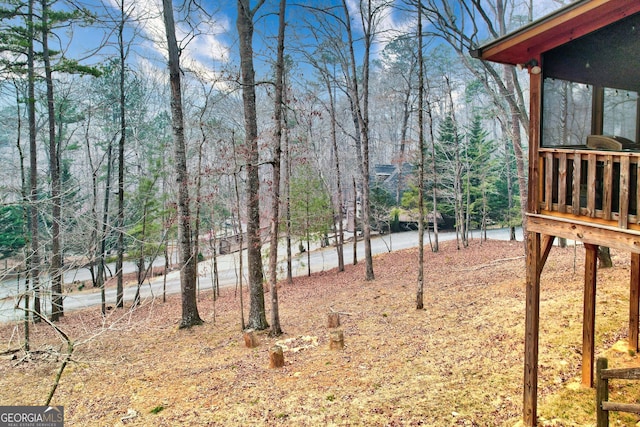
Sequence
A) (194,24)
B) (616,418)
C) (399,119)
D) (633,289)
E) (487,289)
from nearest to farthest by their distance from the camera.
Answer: (616,418) → (633,289) → (487,289) → (194,24) → (399,119)

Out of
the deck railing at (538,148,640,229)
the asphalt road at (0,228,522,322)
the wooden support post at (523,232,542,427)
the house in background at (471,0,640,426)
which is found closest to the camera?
the deck railing at (538,148,640,229)

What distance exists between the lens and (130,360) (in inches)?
308

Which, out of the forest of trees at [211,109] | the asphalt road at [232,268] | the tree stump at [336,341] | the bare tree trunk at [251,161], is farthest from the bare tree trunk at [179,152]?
the asphalt road at [232,268]

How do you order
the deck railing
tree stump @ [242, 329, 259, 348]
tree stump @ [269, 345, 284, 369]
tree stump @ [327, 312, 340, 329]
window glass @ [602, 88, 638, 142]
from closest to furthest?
the deck railing < window glass @ [602, 88, 638, 142] < tree stump @ [269, 345, 284, 369] < tree stump @ [242, 329, 259, 348] < tree stump @ [327, 312, 340, 329]

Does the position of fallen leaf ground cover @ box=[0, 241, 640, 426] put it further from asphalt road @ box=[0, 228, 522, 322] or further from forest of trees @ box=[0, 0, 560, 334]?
asphalt road @ box=[0, 228, 522, 322]

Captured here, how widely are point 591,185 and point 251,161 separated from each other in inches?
258

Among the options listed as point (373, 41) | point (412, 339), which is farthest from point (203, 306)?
point (373, 41)

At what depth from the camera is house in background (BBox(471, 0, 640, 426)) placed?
3244mm

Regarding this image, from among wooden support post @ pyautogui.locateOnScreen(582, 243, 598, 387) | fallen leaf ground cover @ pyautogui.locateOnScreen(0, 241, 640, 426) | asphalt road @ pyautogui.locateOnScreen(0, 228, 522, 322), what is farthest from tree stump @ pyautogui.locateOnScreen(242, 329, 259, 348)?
asphalt road @ pyautogui.locateOnScreen(0, 228, 522, 322)

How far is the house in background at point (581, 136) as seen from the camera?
10.6 feet

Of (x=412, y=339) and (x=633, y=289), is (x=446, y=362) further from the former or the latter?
(x=633, y=289)

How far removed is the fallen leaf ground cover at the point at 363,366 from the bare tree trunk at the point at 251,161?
44.0 inches

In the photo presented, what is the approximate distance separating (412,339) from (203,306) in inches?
366
